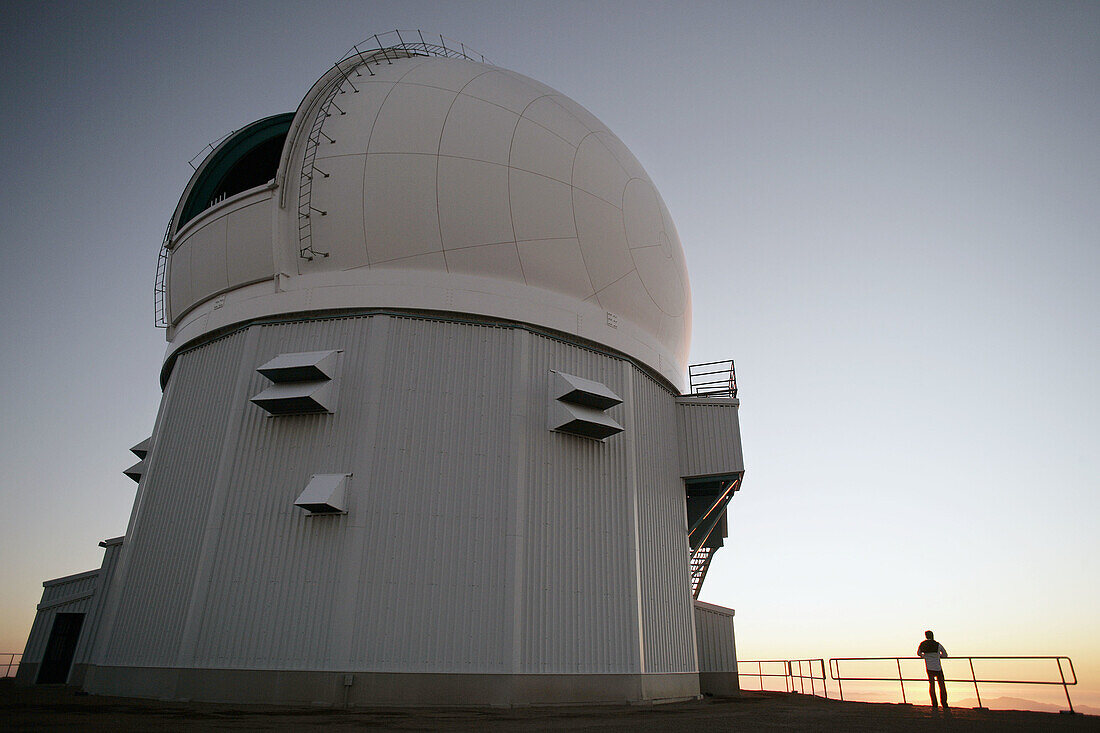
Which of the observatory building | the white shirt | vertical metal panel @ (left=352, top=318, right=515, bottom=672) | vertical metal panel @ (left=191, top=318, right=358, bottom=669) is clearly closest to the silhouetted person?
the white shirt

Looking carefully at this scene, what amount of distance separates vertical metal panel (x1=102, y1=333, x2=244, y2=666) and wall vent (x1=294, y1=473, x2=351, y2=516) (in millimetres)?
2265

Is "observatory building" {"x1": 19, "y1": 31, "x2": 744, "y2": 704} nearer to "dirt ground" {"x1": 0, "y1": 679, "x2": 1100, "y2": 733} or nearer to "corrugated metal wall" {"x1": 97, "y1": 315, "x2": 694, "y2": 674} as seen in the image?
"corrugated metal wall" {"x1": 97, "y1": 315, "x2": 694, "y2": 674}

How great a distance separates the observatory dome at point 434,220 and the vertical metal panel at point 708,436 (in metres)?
1.10

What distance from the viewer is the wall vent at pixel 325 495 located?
10812 millimetres

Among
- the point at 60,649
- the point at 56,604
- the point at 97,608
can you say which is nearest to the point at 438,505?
the point at 97,608

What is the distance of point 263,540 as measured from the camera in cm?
1130

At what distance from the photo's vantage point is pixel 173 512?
12.5 m

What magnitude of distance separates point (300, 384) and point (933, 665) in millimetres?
12274

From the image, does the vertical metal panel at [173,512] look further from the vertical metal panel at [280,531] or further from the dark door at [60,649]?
the dark door at [60,649]

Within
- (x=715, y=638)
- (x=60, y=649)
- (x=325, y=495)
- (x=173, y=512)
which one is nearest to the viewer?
(x=325, y=495)

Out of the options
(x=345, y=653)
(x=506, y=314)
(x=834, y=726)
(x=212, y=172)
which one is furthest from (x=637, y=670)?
(x=212, y=172)

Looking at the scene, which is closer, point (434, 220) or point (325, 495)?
point (325, 495)

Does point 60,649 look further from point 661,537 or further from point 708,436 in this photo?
point 708,436

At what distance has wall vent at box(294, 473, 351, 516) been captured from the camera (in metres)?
10.8
